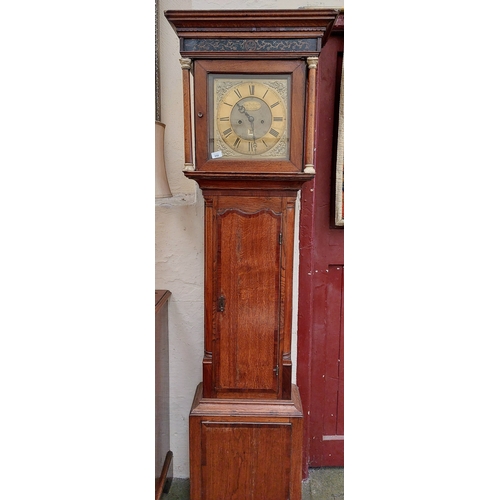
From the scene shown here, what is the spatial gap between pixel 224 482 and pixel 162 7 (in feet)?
5.03

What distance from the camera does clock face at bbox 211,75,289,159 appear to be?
1115 mm

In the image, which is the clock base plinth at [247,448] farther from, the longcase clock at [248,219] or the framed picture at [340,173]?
the framed picture at [340,173]

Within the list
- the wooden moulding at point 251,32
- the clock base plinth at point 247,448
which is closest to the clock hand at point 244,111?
the wooden moulding at point 251,32

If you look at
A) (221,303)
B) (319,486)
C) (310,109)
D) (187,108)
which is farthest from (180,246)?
(319,486)

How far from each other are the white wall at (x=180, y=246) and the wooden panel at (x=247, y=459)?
0.35 meters

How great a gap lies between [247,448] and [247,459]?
33mm

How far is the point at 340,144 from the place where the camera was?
1441 mm

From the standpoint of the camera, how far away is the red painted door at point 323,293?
1464mm

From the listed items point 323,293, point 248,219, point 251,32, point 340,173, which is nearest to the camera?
point 251,32

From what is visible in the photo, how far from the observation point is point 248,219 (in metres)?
1.19

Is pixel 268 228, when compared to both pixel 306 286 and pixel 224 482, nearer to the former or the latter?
pixel 306 286

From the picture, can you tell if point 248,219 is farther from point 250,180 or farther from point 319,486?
point 319,486

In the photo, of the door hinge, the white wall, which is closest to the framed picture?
the white wall

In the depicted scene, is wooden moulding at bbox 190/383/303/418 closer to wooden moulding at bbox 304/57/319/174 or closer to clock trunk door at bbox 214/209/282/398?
clock trunk door at bbox 214/209/282/398
